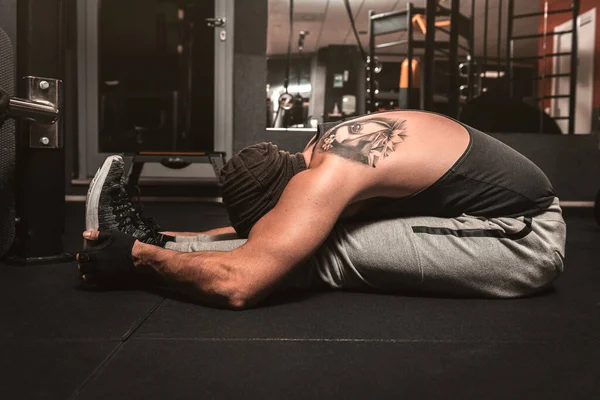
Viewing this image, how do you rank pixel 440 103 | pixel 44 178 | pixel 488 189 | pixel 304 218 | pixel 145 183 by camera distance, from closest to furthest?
1. pixel 304 218
2. pixel 488 189
3. pixel 44 178
4. pixel 145 183
5. pixel 440 103

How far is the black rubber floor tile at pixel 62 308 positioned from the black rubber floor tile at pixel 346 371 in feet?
0.56

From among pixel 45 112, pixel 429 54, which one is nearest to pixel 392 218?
pixel 45 112

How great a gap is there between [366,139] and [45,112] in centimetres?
103

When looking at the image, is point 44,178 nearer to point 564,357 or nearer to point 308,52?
point 564,357

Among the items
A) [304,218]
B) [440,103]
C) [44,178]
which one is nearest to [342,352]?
[304,218]

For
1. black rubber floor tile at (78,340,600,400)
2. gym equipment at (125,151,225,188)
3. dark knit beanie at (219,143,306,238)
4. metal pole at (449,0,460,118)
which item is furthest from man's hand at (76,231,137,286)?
metal pole at (449,0,460,118)

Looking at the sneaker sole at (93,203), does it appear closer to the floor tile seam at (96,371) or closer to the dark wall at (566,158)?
the floor tile seam at (96,371)

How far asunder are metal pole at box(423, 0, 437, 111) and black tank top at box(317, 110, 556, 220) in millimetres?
2154

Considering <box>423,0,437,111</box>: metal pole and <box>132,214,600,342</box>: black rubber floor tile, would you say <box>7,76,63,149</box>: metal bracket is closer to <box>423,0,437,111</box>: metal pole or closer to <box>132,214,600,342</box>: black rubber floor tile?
<box>132,214,600,342</box>: black rubber floor tile

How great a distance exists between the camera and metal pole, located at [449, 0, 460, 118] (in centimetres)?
354

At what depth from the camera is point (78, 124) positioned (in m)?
4.77

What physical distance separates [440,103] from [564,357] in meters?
7.00

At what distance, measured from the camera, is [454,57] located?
361 cm

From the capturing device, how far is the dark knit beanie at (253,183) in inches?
55.4
